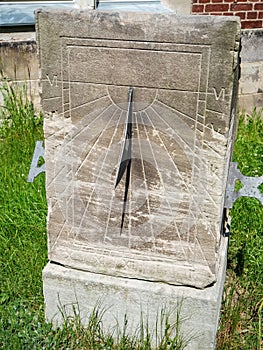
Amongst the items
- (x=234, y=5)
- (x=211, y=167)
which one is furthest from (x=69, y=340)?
(x=234, y=5)

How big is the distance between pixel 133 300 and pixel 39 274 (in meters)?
0.70

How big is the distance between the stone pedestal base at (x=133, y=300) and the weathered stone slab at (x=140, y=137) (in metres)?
0.05

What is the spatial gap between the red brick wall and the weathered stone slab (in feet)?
10.3

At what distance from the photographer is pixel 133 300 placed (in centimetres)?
272

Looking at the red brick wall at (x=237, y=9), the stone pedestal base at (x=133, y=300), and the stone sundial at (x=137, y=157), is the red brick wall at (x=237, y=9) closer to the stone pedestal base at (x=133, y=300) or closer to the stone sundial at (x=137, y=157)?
the stone sundial at (x=137, y=157)

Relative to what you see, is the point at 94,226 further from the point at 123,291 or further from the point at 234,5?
the point at 234,5

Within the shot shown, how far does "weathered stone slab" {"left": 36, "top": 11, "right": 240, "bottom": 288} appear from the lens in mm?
2297

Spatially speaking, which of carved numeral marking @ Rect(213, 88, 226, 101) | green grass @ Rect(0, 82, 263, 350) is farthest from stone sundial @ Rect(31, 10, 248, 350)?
green grass @ Rect(0, 82, 263, 350)

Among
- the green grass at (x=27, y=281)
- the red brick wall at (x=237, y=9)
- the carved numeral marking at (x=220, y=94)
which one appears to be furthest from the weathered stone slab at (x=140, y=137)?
the red brick wall at (x=237, y=9)

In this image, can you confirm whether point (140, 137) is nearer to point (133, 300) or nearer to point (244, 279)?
point (133, 300)

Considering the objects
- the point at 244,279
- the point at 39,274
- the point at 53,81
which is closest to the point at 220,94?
the point at 53,81

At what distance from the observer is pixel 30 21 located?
17.2 feet

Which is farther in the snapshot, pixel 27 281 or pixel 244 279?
pixel 244 279

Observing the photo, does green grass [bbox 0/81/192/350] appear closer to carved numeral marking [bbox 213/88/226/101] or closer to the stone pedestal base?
the stone pedestal base
